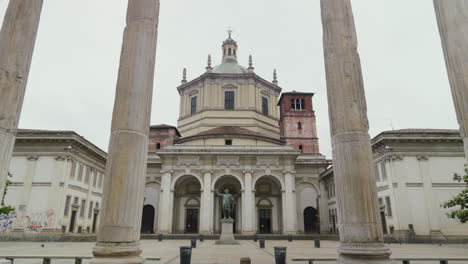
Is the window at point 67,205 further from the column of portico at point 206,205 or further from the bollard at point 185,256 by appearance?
→ the bollard at point 185,256

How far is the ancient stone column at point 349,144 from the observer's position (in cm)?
586

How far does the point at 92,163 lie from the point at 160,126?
1218cm

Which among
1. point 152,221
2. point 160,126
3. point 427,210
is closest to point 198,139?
point 160,126

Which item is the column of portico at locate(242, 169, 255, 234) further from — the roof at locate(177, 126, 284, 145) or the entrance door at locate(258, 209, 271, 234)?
the roof at locate(177, 126, 284, 145)

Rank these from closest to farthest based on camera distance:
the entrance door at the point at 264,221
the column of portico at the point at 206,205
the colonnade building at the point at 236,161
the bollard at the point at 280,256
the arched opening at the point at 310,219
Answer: the bollard at the point at 280,256 < the column of portico at the point at 206,205 < the colonnade building at the point at 236,161 < the entrance door at the point at 264,221 < the arched opening at the point at 310,219

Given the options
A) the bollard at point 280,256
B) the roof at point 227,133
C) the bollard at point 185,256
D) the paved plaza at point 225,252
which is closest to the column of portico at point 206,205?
the roof at point 227,133

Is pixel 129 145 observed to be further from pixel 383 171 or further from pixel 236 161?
pixel 236 161

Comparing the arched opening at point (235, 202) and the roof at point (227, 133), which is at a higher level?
the roof at point (227, 133)

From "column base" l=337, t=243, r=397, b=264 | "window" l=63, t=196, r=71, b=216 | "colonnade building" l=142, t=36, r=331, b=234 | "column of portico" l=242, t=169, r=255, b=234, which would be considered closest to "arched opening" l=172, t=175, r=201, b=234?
"colonnade building" l=142, t=36, r=331, b=234

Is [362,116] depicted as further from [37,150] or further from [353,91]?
[37,150]

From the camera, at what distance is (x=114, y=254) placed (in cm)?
565

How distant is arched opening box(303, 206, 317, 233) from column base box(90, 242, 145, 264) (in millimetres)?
35311

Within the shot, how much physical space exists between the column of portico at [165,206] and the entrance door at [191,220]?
142 inches

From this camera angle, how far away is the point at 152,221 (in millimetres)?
38688
